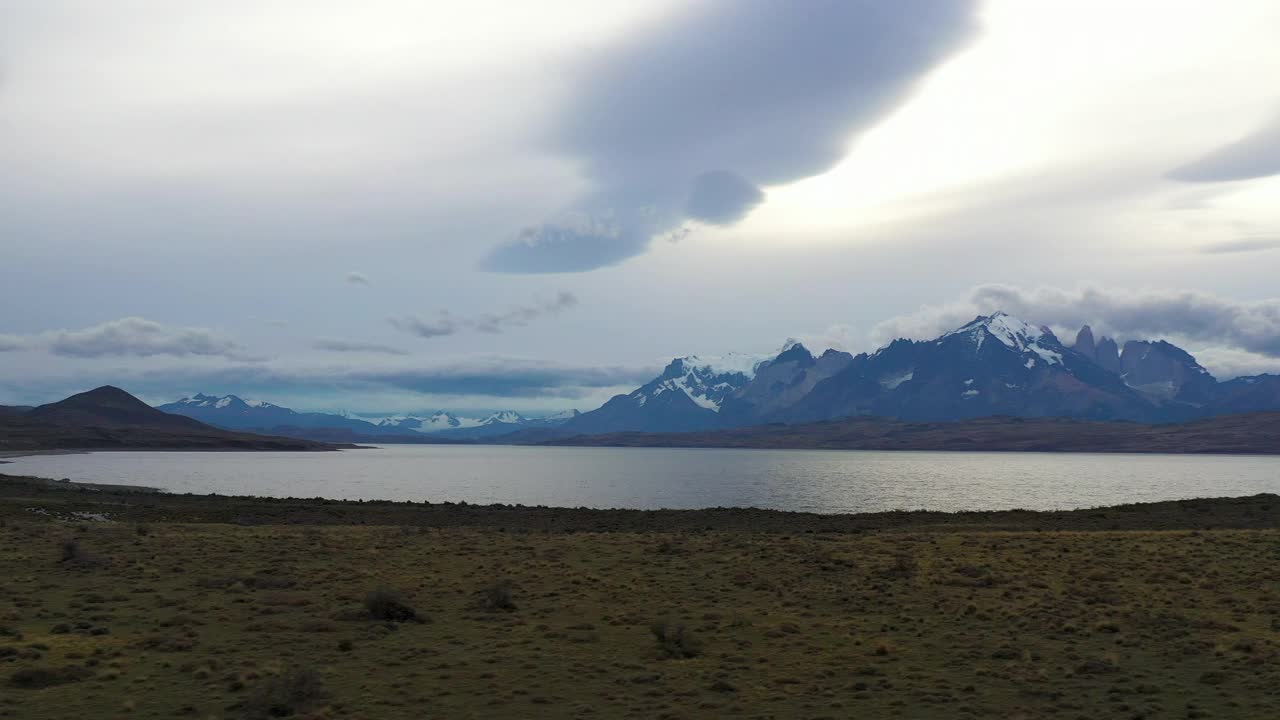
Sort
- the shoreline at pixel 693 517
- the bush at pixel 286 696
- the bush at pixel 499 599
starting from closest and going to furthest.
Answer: the bush at pixel 286 696
the bush at pixel 499 599
the shoreline at pixel 693 517

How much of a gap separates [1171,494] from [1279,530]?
98.2 m

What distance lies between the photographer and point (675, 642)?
26172mm

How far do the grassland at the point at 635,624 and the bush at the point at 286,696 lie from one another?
7cm

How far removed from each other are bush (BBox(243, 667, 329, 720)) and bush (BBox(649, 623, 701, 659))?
1011 cm

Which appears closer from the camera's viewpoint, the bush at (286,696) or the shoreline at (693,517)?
the bush at (286,696)

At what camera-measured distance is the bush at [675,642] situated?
25453 mm

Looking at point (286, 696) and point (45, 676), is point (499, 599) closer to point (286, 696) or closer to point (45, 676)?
point (286, 696)

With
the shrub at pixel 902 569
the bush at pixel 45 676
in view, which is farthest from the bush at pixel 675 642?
the bush at pixel 45 676

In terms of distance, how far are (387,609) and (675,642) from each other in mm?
10908

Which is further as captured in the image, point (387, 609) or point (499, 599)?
point (499, 599)

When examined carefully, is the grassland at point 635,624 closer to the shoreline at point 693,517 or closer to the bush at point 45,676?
the bush at point 45,676

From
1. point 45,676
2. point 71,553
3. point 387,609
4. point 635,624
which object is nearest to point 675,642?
point 635,624

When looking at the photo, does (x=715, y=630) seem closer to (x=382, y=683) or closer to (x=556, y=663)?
(x=556, y=663)

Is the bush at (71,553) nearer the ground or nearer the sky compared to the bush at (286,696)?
Result: nearer the sky
